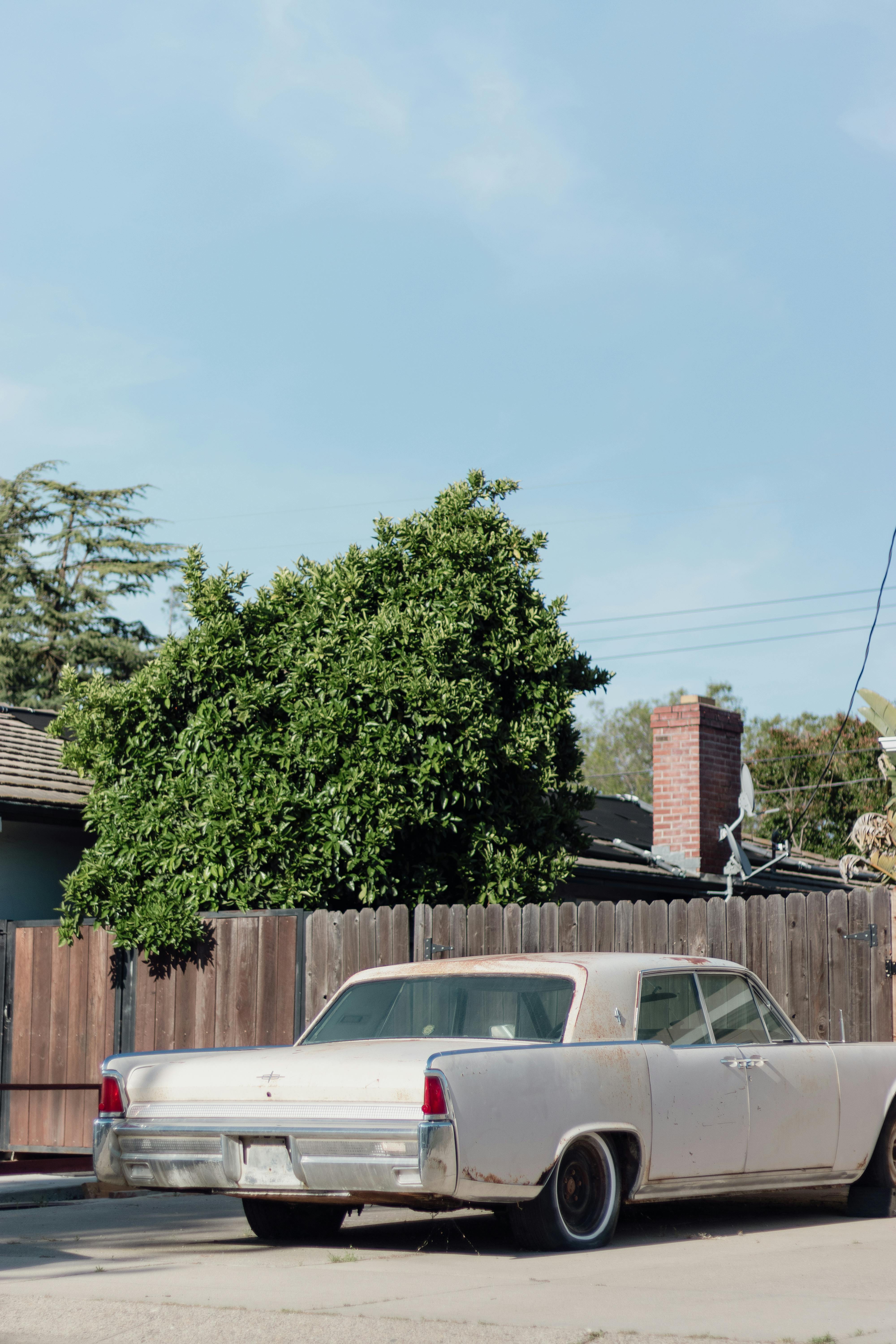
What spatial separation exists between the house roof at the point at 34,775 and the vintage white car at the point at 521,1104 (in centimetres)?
728

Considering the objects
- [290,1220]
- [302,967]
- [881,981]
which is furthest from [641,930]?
[290,1220]

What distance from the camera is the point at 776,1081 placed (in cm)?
801

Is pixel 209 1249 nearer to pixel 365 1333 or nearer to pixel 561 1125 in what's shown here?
pixel 561 1125

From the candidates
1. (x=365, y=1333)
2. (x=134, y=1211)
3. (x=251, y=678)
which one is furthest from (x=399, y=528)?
(x=365, y=1333)

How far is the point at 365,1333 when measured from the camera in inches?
205

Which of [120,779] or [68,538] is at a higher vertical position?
[68,538]

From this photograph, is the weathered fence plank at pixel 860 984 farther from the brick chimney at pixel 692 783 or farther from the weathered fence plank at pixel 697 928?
the brick chimney at pixel 692 783

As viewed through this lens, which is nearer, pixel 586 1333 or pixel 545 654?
pixel 586 1333

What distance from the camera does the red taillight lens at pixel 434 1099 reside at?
6.54 metres

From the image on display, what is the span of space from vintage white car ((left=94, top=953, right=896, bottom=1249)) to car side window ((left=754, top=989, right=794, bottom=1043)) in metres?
0.01

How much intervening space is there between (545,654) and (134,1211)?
606 cm

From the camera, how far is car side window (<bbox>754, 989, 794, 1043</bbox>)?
27.5 ft

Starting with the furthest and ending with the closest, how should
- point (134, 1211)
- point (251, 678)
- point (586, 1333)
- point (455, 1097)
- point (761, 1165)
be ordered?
point (251, 678) → point (134, 1211) → point (761, 1165) → point (455, 1097) → point (586, 1333)

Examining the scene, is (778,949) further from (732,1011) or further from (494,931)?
(732,1011)
